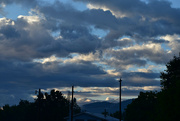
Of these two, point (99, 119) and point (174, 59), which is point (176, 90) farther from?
point (99, 119)

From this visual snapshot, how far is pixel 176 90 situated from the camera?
1674 inches

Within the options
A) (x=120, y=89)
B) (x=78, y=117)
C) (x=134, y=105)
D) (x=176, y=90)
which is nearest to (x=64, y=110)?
(x=78, y=117)

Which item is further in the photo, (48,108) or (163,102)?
(48,108)

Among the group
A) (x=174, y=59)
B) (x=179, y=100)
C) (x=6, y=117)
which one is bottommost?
(x=6, y=117)

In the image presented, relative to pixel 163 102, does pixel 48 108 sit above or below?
below

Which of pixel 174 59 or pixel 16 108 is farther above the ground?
pixel 174 59

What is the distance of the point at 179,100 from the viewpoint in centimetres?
4100

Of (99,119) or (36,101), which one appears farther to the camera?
(36,101)

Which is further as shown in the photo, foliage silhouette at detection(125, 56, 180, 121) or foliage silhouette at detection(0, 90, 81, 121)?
foliage silhouette at detection(0, 90, 81, 121)

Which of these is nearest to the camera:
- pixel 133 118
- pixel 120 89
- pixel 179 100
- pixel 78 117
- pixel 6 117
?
pixel 179 100

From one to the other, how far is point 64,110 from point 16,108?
39.0 metres

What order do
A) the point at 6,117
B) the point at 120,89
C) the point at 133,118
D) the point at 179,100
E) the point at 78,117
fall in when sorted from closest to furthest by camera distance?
Result: 1. the point at 179,100
2. the point at 120,89
3. the point at 133,118
4. the point at 78,117
5. the point at 6,117

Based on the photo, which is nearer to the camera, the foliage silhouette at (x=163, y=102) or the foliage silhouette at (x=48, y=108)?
the foliage silhouette at (x=163, y=102)

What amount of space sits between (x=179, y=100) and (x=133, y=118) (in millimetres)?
38472
